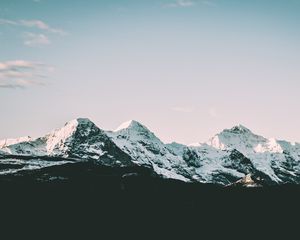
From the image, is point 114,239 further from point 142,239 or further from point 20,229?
point 20,229

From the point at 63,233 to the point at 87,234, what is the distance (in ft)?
26.8

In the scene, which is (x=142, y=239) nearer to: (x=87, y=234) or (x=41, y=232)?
(x=87, y=234)

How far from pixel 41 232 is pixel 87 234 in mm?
15550

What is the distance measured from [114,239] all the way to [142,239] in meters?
9.99

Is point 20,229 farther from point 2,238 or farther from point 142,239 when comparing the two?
point 142,239

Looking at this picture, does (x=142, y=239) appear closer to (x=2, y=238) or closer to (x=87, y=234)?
(x=87, y=234)

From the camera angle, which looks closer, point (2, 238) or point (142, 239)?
point (2, 238)

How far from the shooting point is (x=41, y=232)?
648ft

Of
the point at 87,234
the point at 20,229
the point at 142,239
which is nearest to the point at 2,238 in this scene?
the point at 20,229

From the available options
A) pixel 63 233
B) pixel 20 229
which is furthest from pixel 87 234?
pixel 20 229

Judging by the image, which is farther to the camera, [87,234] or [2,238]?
[87,234]

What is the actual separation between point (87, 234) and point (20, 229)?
75.4 ft

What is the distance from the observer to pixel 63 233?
198 m

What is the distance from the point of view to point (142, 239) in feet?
654
